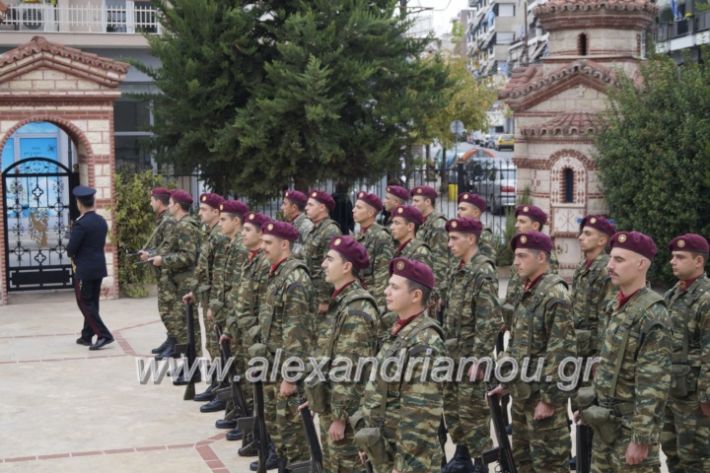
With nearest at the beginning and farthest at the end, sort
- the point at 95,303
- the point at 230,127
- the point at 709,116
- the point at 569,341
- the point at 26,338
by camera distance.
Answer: the point at 569,341
the point at 95,303
the point at 26,338
the point at 709,116
the point at 230,127

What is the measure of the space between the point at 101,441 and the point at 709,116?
1208cm

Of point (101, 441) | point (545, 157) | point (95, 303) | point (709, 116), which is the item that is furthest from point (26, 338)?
point (709, 116)

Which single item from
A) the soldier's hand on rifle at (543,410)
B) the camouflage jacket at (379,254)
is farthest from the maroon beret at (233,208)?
the soldier's hand on rifle at (543,410)

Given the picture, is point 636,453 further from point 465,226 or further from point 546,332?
point 465,226

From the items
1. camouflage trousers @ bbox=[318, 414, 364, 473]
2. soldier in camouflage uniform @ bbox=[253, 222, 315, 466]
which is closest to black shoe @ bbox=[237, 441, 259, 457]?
soldier in camouflage uniform @ bbox=[253, 222, 315, 466]

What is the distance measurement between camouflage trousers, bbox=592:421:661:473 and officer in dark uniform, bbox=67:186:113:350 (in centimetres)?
861

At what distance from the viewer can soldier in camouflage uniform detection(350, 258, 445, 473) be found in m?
6.03

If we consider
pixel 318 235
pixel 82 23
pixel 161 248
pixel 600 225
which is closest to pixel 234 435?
pixel 318 235

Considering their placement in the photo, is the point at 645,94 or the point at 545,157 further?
the point at 545,157

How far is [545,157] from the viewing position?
2003 centimetres

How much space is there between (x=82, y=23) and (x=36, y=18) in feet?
4.26

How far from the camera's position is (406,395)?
6.08m

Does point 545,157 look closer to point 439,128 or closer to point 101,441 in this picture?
point 101,441

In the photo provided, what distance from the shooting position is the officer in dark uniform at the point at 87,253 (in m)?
13.7
